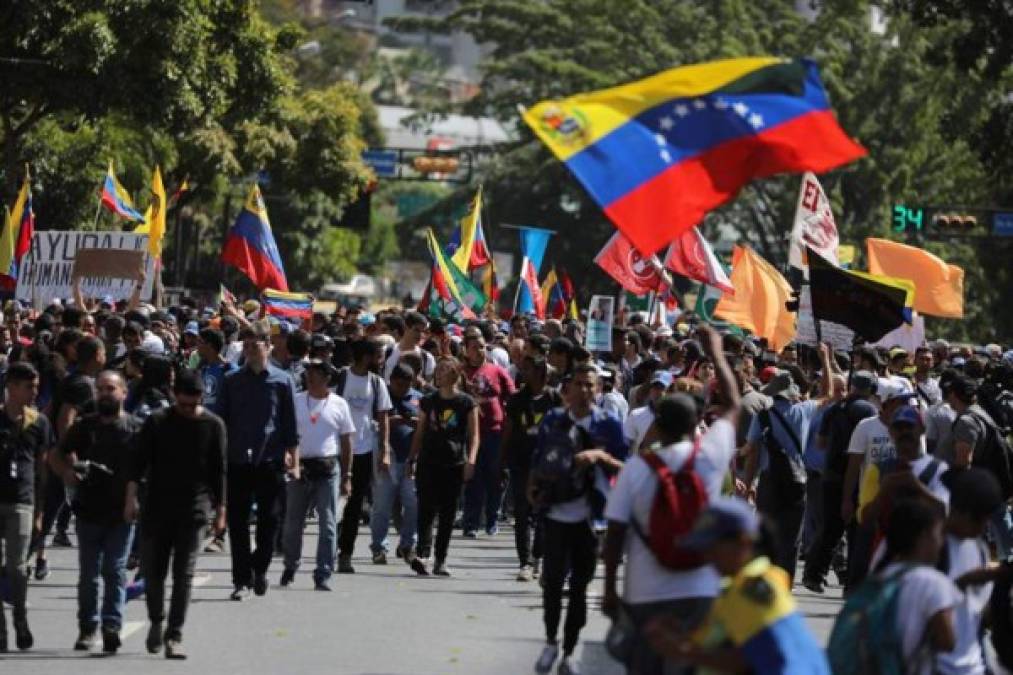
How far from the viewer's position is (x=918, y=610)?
8.27 meters

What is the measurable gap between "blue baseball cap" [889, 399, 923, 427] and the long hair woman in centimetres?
539

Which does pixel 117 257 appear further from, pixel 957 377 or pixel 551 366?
pixel 957 377

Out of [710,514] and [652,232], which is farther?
[652,232]

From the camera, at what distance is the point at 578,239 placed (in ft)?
244

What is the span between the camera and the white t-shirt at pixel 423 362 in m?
20.4

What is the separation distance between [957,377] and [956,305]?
11.2 metres

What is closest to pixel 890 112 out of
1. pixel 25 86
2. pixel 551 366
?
pixel 25 86

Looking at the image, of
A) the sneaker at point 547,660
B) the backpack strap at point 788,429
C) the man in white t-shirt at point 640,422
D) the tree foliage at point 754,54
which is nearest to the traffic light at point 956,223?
the tree foliage at point 754,54

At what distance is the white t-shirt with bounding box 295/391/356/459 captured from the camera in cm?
1622

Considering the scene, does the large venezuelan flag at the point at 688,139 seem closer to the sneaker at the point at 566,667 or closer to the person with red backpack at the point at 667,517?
the person with red backpack at the point at 667,517

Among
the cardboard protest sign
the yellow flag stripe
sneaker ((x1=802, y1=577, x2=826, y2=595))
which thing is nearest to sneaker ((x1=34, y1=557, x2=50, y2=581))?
sneaker ((x1=802, y1=577, x2=826, y2=595))

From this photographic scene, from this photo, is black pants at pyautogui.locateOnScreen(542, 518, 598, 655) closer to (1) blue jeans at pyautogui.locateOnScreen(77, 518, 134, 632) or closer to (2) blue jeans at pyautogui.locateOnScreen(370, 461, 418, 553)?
(1) blue jeans at pyautogui.locateOnScreen(77, 518, 134, 632)

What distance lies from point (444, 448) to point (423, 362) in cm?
360

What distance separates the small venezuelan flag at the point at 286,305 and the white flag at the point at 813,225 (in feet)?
22.2
